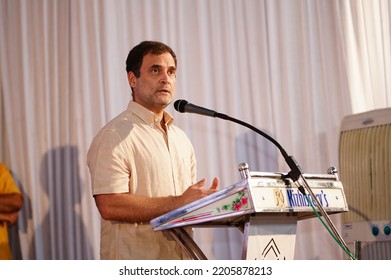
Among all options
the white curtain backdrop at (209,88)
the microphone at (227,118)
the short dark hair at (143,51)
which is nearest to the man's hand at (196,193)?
the microphone at (227,118)

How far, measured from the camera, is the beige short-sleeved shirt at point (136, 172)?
258cm

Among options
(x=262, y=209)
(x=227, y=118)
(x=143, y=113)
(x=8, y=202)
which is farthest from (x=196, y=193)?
(x=8, y=202)

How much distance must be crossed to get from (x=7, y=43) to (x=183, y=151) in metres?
1.63

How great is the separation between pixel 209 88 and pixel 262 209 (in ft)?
6.46

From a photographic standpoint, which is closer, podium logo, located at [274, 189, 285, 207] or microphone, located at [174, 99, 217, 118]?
podium logo, located at [274, 189, 285, 207]

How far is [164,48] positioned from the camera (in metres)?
2.88

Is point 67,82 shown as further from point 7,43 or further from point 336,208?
point 336,208

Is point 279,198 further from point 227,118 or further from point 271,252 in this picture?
point 227,118

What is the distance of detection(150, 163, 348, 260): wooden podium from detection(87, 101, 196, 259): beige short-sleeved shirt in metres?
0.36

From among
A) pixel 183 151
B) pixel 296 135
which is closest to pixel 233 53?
pixel 296 135

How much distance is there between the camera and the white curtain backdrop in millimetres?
3801

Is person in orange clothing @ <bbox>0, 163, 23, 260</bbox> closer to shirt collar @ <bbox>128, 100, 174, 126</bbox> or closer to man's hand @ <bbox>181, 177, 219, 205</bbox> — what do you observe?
shirt collar @ <bbox>128, 100, 174, 126</bbox>

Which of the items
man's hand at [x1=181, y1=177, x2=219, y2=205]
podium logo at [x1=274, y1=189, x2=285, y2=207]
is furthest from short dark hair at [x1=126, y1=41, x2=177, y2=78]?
podium logo at [x1=274, y1=189, x2=285, y2=207]

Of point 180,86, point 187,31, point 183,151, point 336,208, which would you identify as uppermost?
point 187,31
